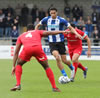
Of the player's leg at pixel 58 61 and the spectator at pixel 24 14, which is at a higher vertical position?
the spectator at pixel 24 14

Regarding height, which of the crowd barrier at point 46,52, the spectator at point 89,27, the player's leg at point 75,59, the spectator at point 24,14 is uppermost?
the spectator at point 24,14

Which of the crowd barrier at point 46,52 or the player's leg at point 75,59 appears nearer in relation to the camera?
the player's leg at point 75,59

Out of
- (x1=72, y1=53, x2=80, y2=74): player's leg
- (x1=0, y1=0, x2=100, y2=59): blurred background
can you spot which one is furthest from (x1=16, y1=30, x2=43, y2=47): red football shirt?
(x1=0, y1=0, x2=100, y2=59): blurred background

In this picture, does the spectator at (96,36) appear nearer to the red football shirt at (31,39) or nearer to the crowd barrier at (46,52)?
the crowd barrier at (46,52)

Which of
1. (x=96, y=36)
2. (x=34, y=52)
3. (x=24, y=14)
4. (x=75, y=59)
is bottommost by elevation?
(x=75, y=59)

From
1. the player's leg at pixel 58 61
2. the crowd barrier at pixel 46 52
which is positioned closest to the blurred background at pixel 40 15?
the crowd barrier at pixel 46 52

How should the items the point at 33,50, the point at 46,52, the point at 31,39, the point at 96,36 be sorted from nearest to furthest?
the point at 33,50 → the point at 31,39 → the point at 46,52 → the point at 96,36

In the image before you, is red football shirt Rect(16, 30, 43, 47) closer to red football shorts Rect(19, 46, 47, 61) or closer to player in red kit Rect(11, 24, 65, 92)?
player in red kit Rect(11, 24, 65, 92)

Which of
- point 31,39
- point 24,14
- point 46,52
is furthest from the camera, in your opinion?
point 24,14

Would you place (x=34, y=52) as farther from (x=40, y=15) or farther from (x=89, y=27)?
(x=40, y=15)

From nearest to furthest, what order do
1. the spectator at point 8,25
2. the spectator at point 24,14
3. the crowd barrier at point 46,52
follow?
the crowd barrier at point 46,52, the spectator at point 8,25, the spectator at point 24,14

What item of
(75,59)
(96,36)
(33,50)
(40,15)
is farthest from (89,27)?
(33,50)

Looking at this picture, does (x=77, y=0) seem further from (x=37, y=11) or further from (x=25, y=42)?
(x=25, y=42)

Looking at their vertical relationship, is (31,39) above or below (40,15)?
A: below
